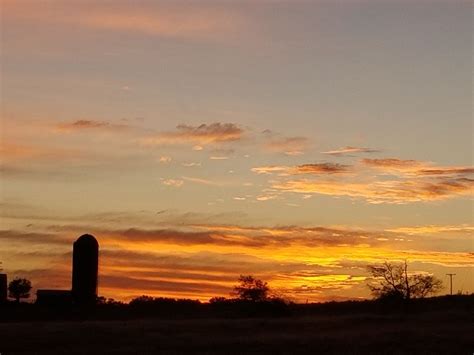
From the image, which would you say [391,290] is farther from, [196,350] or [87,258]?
[196,350]

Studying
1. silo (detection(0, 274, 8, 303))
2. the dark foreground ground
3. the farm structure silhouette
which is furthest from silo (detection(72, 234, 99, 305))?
the dark foreground ground

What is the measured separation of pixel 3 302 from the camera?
3337 inches

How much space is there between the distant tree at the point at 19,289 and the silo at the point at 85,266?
15573 millimetres

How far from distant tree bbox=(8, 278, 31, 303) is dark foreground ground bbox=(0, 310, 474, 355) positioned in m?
38.1

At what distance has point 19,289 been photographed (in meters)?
98.1

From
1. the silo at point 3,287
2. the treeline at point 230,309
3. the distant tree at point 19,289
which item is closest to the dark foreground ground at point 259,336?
the treeline at point 230,309

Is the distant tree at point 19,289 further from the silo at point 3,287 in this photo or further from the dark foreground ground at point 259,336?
the dark foreground ground at point 259,336

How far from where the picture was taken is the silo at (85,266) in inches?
3305

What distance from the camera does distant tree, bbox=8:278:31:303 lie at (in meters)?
97.4

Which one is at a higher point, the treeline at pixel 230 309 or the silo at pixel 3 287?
the silo at pixel 3 287

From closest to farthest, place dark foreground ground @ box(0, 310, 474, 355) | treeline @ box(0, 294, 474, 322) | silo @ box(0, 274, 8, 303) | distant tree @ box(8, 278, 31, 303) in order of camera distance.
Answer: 1. dark foreground ground @ box(0, 310, 474, 355)
2. treeline @ box(0, 294, 474, 322)
3. silo @ box(0, 274, 8, 303)
4. distant tree @ box(8, 278, 31, 303)

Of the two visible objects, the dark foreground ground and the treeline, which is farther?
the treeline

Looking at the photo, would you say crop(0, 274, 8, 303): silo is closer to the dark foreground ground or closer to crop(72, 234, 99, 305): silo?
crop(72, 234, 99, 305): silo

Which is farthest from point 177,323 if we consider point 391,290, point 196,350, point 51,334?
point 391,290
